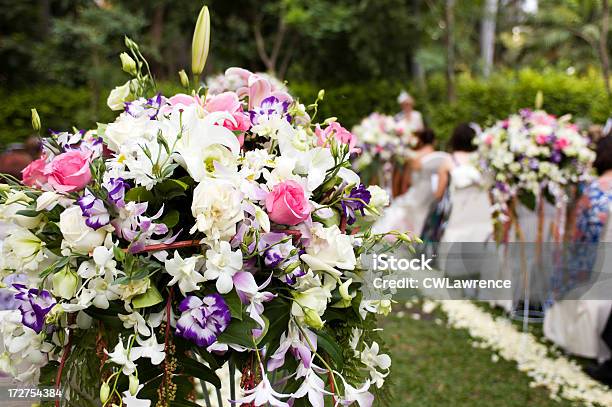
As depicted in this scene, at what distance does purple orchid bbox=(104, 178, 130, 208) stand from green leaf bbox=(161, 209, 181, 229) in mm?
91

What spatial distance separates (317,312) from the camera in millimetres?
1310

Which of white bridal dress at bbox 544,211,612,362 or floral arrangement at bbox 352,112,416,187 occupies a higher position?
floral arrangement at bbox 352,112,416,187

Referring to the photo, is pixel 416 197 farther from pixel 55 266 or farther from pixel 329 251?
pixel 55 266

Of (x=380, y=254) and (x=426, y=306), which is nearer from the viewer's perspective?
(x=380, y=254)

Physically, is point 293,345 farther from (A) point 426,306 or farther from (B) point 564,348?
(A) point 426,306

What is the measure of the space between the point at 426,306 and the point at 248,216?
541cm

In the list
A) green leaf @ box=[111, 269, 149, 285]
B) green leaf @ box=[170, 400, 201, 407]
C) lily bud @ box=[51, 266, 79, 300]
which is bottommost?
green leaf @ box=[170, 400, 201, 407]

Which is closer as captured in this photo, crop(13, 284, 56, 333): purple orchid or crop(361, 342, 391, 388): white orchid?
crop(13, 284, 56, 333): purple orchid

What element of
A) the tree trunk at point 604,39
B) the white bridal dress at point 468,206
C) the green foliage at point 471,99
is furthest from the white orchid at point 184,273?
the green foliage at point 471,99

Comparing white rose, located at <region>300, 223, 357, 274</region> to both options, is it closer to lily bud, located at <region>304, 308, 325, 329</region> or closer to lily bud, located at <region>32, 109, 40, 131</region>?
lily bud, located at <region>304, 308, 325, 329</region>

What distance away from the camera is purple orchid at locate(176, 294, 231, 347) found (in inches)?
48.5

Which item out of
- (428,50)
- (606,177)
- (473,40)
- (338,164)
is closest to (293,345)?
(338,164)

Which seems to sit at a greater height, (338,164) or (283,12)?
(283,12)

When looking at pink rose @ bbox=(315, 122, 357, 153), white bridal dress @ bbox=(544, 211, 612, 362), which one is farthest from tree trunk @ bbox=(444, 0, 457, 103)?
pink rose @ bbox=(315, 122, 357, 153)
